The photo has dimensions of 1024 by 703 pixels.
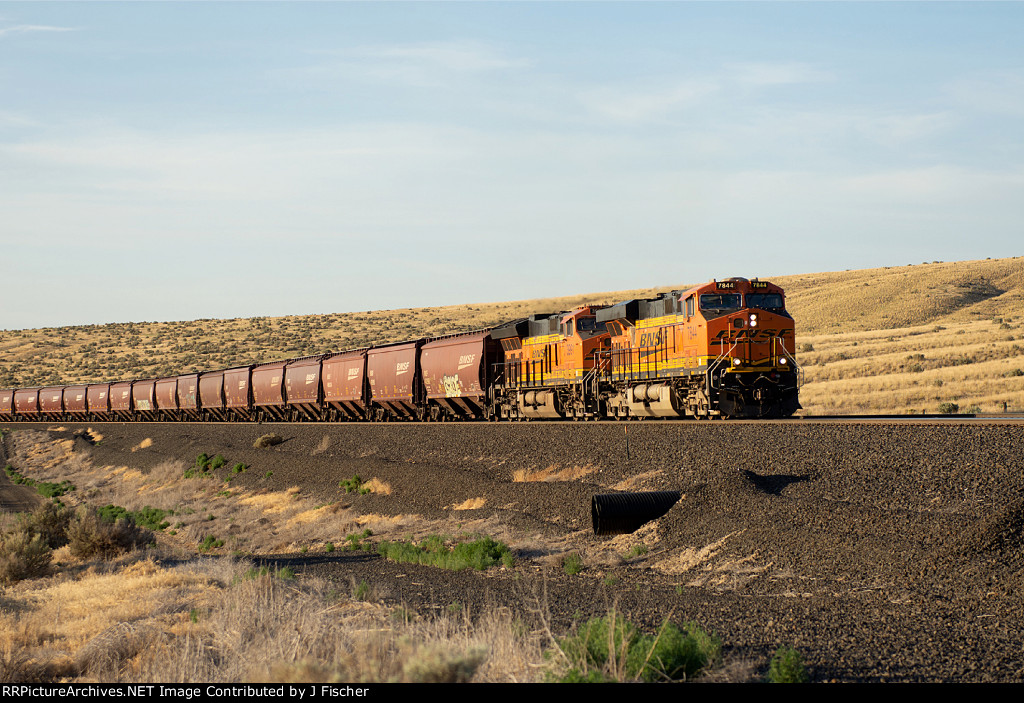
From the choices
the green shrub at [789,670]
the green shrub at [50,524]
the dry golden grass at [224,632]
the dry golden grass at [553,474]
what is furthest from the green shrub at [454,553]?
the green shrub at [50,524]

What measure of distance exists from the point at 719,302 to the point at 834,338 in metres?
49.2

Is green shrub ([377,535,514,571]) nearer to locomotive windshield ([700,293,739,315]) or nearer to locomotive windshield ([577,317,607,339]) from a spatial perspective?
locomotive windshield ([700,293,739,315])

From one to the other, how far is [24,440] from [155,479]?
103ft

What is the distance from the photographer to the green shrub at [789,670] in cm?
714

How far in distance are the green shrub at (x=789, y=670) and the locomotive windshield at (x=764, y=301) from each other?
671 inches

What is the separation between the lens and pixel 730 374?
2280 cm

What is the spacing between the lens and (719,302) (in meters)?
23.5

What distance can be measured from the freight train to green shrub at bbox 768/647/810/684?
15597mm

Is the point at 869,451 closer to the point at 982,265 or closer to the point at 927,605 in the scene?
the point at 927,605

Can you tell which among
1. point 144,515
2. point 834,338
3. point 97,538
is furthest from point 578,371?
point 834,338

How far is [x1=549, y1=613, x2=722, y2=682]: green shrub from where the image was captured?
23.2 feet

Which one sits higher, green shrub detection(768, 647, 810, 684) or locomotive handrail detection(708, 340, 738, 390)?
locomotive handrail detection(708, 340, 738, 390)

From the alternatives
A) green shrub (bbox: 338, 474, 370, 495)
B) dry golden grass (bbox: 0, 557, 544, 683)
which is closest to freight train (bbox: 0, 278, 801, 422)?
green shrub (bbox: 338, 474, 370, 495)

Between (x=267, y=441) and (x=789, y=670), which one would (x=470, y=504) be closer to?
(x=789, y=670)
